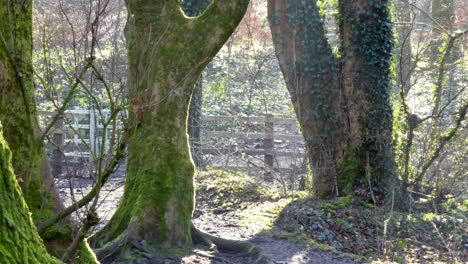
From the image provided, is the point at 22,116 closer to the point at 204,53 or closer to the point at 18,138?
the point at 18,138

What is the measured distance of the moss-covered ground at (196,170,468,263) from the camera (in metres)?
9.41

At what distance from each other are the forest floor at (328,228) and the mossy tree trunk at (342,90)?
0.70m

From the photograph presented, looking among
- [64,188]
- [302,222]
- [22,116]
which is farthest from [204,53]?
[64,188]

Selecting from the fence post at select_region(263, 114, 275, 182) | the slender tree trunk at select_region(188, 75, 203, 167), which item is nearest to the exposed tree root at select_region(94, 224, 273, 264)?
the fence post at select_region(263, 114, 275, 182)

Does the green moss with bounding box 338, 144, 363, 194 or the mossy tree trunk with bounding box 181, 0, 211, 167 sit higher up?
the mossy tree trunk with bounding box 181, 0, 211, 167

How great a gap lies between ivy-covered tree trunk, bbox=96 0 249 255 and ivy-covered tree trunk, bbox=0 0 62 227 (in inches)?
101

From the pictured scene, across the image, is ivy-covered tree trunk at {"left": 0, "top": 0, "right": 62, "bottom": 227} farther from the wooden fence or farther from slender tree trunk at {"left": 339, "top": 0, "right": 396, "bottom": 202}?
the wooden fence

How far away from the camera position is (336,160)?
11.9 metres

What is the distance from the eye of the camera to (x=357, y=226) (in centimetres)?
1026

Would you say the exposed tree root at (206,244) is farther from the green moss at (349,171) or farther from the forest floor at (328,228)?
the green moss at (349,171)

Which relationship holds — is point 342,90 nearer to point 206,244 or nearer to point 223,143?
point 206,244

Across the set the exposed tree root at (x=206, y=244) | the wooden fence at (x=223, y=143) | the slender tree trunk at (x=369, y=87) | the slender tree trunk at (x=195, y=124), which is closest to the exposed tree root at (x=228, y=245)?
the exposed tree root at (x=206, y=244)

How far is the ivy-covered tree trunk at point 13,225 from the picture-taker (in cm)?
287

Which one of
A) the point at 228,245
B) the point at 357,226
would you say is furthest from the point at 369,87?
the point at 228,245
